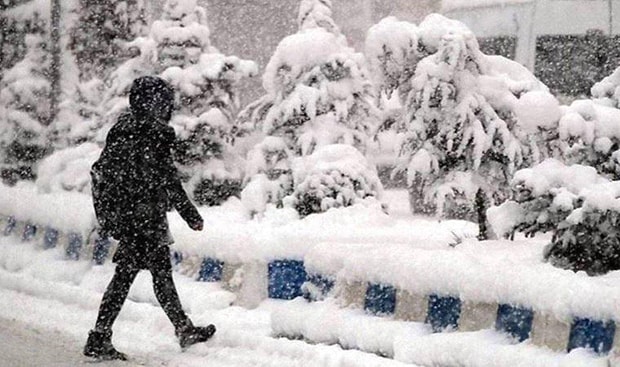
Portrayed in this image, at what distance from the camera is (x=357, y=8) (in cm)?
2492

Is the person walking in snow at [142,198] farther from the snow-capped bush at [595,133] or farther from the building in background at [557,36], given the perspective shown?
the building in background at [557,36]

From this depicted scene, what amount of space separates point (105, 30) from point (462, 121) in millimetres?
12008

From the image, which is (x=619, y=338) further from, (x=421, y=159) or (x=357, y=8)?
(x=357, y=8)

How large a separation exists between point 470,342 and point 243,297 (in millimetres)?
2706

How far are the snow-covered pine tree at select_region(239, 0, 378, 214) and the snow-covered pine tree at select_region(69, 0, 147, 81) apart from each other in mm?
7995

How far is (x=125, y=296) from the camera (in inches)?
283

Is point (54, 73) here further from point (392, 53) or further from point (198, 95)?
point (392, 53)

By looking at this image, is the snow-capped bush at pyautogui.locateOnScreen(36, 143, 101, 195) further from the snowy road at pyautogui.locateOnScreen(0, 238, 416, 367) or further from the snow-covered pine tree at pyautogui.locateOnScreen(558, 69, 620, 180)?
the snow-covered pine tree at pyautogui.locateOnScreen(558, 69, 620, 180)

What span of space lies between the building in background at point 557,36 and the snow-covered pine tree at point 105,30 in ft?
19.7

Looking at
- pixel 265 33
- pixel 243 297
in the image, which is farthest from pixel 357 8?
pixel 243 297

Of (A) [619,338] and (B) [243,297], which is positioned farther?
(B) [243,297]

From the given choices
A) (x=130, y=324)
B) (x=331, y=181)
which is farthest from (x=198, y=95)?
(x=130, y=324)

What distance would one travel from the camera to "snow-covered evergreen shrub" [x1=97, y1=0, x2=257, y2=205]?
45.1ft

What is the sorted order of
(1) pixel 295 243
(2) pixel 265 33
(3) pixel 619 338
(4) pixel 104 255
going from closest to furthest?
1. (3) pixel 619 338
2. (1) pixel 295 243
3. (4) pixel 104 255
4. (2) pixel 265 33
